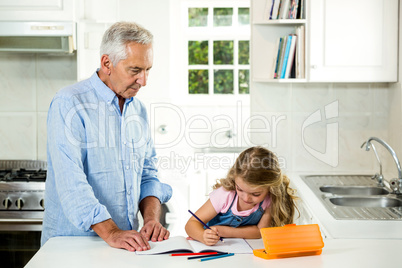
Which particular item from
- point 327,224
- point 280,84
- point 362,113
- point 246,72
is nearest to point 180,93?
point 246,72

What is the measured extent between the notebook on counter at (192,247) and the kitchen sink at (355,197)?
0.66m

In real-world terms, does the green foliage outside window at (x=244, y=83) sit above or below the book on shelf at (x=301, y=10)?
below

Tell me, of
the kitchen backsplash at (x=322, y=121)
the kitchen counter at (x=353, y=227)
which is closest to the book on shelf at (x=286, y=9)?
the kitchen backsplash at (x=322, y=121)

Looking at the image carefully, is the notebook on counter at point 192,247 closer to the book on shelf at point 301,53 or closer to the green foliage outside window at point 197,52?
the book on shelf at point 301,53

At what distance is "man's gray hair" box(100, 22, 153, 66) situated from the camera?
1893 mm

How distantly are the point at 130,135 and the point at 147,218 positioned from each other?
12.5 inches

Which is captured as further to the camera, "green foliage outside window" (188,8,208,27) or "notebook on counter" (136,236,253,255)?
"green foliage outside window" (188,8,208,27)

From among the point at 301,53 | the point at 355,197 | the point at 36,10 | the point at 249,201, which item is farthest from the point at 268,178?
A: the point at 36,10

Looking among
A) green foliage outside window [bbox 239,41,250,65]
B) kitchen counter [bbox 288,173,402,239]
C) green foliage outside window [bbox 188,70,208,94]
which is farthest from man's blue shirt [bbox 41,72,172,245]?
green foliage outside window [bbox 239,41,250,65]

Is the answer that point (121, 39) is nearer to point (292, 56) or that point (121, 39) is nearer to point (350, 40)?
point (292, 56)

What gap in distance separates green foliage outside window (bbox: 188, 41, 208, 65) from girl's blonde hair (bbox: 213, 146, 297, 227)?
2892 mm

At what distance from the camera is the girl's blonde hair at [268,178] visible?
6.68 feet

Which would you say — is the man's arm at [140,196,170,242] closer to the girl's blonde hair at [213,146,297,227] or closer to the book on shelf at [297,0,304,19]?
the girl's blonde hair at [213,146,297,227]

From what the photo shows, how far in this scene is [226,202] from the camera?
222 cm
